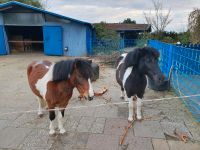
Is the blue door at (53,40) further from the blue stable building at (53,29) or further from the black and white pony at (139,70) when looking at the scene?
the black and white pony at (139,70)

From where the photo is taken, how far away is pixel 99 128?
3207mm

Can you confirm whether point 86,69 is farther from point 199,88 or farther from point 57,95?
point 199,88

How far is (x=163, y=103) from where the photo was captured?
14.1 ft

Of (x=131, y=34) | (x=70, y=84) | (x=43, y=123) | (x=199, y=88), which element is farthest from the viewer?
(x=131, y=34)

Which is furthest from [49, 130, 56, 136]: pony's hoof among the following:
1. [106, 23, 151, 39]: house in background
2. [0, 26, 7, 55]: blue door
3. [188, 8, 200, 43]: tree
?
[106, 23, 151, 39]: house in background

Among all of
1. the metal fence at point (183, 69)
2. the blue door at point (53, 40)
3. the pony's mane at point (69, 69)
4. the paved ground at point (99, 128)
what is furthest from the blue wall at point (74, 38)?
the pony's mane at point (69, 69)

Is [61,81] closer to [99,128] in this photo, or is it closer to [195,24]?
[99,128]

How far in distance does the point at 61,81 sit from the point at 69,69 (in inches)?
12.1

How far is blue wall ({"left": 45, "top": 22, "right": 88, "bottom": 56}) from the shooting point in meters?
12.0

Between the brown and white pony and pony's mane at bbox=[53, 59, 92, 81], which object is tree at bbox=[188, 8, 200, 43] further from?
pony's mane at bbox=[53, 59, 92, 81]

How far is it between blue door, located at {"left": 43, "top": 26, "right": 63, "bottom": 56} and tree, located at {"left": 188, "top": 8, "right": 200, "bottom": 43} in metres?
7.79

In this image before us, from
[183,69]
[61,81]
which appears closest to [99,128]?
[61,81]

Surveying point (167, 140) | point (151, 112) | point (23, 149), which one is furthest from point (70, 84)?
point (151, 112)

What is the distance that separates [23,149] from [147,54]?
7.72 ft
